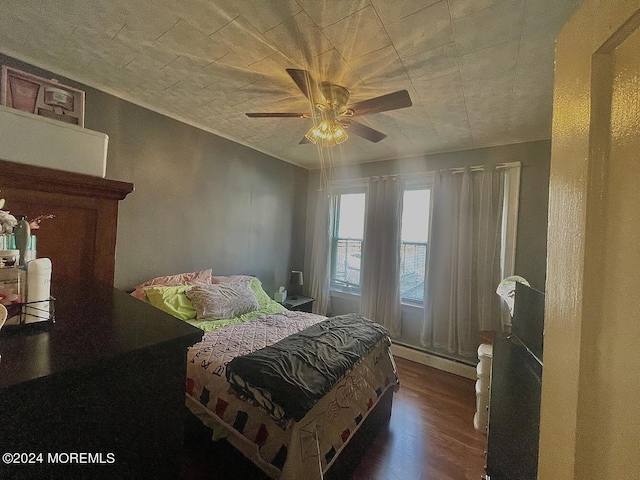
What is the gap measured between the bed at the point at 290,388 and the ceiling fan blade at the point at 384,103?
5.09ft

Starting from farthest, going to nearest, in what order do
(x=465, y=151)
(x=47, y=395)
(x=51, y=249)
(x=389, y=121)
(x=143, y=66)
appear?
(x=465, y=151), (x=389, y=121), (x=143, y=66), (x=51, y=249), (x=47, y=395)

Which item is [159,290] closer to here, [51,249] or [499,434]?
[51,249]

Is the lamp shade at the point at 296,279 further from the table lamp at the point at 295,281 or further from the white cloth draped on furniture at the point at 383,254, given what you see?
the white cloth draped on furniture at the point at 383,254

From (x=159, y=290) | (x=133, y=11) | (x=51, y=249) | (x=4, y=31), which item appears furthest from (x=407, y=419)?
(x=4, y=31)

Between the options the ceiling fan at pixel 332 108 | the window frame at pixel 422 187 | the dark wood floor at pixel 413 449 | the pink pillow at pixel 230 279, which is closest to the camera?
the dark wood floor at pixel 413 449

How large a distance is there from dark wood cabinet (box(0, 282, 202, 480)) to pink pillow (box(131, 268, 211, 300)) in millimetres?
2036

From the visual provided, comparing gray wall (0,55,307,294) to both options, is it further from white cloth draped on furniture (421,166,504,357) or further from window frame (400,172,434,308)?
white cloth draped on furniture (421,166,504,357)

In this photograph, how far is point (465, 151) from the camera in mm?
3115

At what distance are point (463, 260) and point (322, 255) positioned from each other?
185 cm

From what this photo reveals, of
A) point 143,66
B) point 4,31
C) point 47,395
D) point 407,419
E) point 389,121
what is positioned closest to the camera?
point 47,395

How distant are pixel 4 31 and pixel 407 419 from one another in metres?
3.80

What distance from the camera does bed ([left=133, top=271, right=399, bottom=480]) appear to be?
52.4 inches

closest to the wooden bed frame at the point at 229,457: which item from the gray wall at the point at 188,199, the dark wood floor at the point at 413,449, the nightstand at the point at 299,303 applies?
the dark wood floor at the point at 413,449

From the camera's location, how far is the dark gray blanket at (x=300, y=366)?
4.40ft
